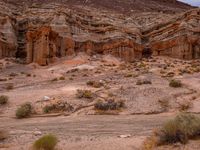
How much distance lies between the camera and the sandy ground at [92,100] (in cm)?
1284

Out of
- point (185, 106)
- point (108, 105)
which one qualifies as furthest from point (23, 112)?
point (185, 106)

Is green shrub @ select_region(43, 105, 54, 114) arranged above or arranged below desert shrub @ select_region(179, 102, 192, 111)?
below

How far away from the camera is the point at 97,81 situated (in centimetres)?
2717

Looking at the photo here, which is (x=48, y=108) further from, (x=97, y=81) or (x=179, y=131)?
(x=179, y=131)

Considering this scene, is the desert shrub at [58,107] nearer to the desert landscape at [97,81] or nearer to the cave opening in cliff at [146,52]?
the desert landscape at [97,81]

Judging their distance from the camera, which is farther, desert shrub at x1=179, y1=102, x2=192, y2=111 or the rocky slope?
the rocky slope

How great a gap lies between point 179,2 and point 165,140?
99466 millimetres

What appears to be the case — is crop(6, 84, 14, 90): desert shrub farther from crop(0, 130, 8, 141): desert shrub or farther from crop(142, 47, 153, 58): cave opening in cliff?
crop(142, 47, 153, 58): cave opening in cliff

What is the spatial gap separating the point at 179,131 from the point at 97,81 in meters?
16.4

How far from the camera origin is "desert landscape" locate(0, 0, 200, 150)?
40.1ft

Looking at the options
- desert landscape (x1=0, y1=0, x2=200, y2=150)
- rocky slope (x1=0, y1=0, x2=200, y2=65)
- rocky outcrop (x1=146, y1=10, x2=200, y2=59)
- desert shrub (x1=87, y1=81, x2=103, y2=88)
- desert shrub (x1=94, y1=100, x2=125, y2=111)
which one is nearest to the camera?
desert landscape (x1=0, y1=0, x2=200, y2=150)

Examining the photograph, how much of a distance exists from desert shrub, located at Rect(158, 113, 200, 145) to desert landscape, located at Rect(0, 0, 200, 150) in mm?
29

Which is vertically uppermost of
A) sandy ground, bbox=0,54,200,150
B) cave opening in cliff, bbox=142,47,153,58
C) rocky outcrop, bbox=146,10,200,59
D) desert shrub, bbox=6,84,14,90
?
rocky outcrop, bbox=146,10,200,59

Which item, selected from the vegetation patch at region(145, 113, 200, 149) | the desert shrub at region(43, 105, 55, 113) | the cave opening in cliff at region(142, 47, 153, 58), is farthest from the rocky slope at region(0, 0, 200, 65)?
the vegetation patch at region(145, 113, 200, 149)
